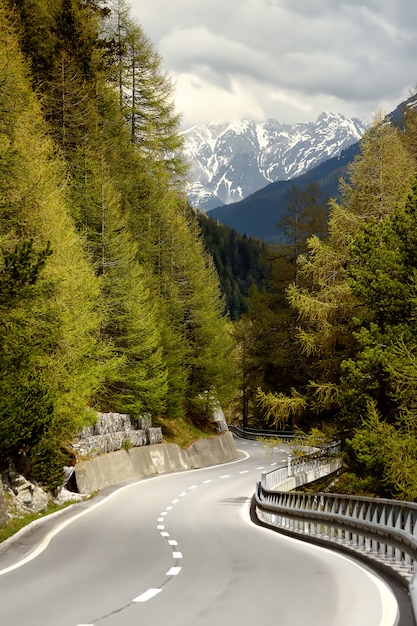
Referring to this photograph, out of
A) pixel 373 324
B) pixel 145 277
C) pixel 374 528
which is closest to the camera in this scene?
pixel 374 528

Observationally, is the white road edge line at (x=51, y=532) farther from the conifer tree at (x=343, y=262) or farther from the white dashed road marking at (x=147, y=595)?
the conifer tree at (x=343, y=262)

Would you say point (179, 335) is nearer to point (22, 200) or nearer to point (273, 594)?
point (22, 200)

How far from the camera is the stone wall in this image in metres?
31.1

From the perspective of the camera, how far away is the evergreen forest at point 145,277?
19.7m

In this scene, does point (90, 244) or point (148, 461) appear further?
point (148, 461)

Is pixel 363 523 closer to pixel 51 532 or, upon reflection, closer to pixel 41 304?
pixel 51 532

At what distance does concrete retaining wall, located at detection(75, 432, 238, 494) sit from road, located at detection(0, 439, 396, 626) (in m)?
8.66

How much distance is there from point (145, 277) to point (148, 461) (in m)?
12.4

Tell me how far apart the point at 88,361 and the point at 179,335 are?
21.3 m


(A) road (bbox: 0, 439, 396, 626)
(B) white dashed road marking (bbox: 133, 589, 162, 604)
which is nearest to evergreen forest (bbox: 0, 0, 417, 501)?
(A) road (bbox: 0, 439, 396, 626)

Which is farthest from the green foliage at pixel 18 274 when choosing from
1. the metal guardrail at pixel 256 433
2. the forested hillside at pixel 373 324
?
the metal guardrail at pixel 256 433

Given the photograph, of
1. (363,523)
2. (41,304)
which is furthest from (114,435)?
(363,523)

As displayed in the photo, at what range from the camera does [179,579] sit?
401 inches

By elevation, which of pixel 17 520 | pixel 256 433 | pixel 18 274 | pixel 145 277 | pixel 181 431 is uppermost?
pixel 145 277
